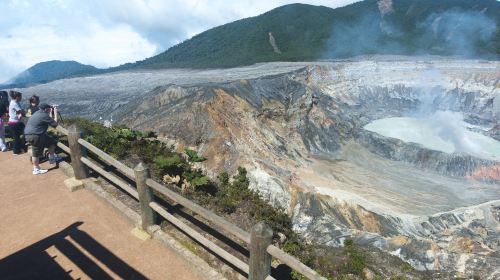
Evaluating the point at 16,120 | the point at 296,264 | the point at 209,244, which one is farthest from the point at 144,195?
the point at 16,120

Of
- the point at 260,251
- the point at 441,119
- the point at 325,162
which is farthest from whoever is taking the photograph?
the point at 441,119

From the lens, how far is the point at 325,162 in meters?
28.5

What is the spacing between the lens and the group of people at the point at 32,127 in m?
10.7

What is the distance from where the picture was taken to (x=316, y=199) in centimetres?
1880

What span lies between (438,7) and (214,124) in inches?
6320

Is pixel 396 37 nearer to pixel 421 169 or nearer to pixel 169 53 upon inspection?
pixel 169 53

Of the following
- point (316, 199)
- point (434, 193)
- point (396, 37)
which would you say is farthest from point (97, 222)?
point (396, 37)

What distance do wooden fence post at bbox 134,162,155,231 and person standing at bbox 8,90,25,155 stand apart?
6671mm

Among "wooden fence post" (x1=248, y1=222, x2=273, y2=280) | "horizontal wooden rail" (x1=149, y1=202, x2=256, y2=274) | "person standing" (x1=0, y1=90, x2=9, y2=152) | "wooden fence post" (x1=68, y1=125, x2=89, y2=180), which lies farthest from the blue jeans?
"wooden fence post" (x1=248, y1=222, x2=273, y2=280)

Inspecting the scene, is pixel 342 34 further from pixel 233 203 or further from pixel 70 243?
pixel 70 243

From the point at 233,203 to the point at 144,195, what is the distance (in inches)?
166

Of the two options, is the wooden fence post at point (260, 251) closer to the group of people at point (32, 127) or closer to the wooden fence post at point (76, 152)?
the wooden fence post at point (76, 152)

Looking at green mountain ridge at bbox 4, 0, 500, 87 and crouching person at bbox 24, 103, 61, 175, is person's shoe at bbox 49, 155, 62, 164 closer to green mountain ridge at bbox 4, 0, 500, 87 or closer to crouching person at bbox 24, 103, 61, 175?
crouching person at bbox 24, 103, 61, 175

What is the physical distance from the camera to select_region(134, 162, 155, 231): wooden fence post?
7788 millimetres
